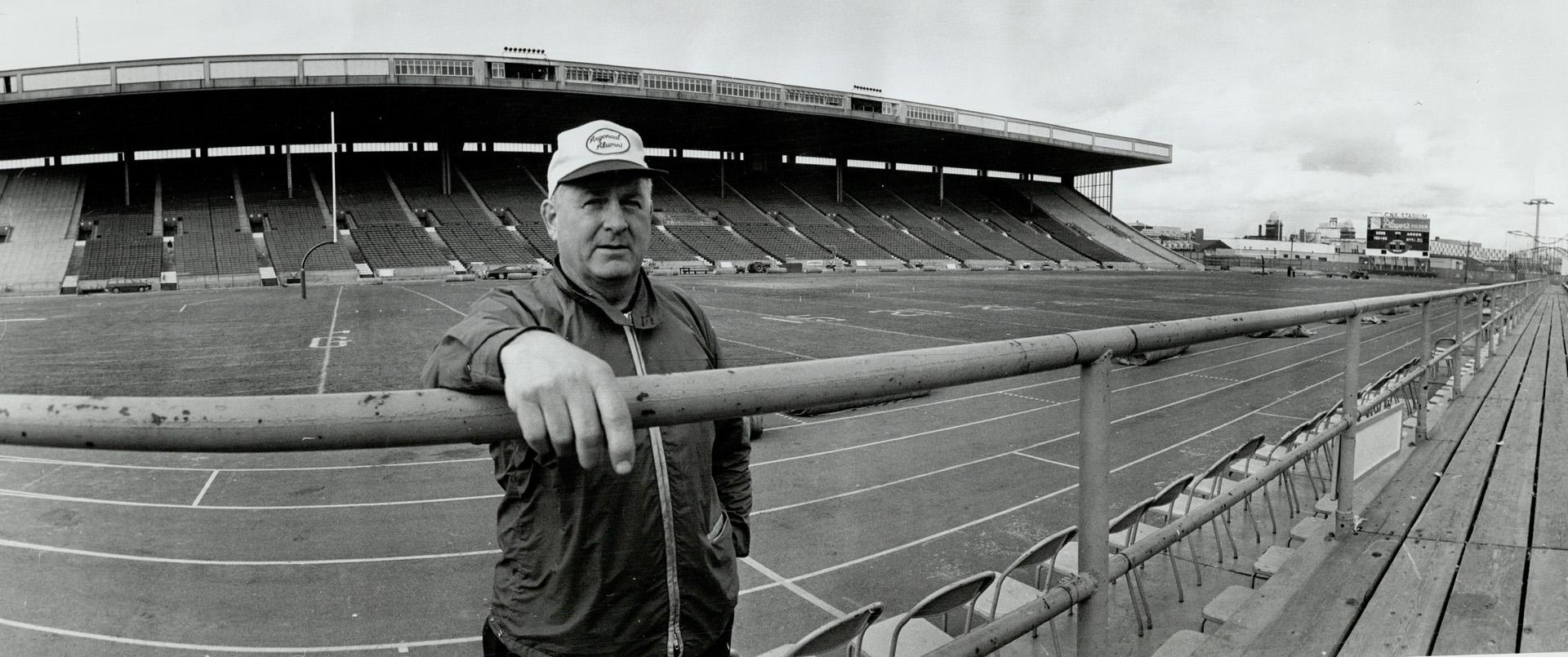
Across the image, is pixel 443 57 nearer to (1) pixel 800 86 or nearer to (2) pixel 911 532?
(1) pixel 800 86

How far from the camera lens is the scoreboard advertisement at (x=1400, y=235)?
69.1m

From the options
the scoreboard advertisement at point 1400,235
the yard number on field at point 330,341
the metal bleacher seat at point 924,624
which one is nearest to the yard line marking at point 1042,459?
the metal bleacher seat at point 924,624

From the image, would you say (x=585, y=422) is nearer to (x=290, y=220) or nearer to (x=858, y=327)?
(x=858, y=327)

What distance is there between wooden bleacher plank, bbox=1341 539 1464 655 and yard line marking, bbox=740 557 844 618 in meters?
2.36

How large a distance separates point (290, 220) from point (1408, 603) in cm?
4820

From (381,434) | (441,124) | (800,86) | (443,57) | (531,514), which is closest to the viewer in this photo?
(381,434)

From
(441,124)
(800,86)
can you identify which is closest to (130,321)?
(441,124)

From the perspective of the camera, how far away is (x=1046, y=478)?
6.48 metres

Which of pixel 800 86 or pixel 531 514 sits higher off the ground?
pixel 800 86

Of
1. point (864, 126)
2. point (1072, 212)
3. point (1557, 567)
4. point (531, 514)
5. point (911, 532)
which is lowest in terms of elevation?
point (911, 532)

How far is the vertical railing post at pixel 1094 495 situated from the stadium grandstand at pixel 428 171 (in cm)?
4125

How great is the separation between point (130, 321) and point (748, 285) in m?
20.3

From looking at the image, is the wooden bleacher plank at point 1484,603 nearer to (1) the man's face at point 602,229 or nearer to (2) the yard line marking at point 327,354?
(1) the man's face at point 602,229

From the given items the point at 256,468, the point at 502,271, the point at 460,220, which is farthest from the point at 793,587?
the point at 460,220
